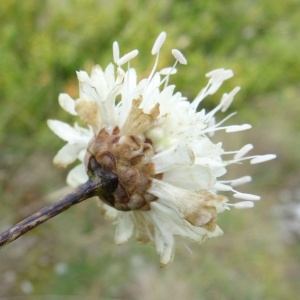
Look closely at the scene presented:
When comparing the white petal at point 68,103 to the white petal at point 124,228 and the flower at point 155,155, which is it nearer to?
the flower at point 155,155

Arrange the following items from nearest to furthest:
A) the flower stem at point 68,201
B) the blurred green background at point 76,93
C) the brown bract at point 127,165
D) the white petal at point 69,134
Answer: the flower stem at point 68,201, the brown bract at point 127,165, the white petal at point 69,134, the blurred green background at point 76,93

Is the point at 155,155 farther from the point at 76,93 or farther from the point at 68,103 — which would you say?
the point at 76,93

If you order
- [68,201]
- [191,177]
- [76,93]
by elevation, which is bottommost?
[76,93]

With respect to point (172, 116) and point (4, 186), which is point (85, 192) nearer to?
point (172, 116)

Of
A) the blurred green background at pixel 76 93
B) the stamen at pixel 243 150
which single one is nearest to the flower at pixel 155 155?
the stamen at pixel 243 150

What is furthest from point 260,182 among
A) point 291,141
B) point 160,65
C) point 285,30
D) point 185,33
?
point 291,141

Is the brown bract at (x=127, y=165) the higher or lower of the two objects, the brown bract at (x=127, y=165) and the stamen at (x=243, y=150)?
the higher

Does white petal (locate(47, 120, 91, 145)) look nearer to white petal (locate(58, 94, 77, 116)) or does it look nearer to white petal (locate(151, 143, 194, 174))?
white petal (locate(58, 94, 77, 116))

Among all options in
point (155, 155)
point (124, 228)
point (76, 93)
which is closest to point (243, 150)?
point (155, 155)
